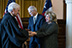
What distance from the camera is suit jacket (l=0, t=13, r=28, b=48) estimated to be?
8.78 ft

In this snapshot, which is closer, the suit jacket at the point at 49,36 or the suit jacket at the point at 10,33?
the suit jacket at the point at 10,33

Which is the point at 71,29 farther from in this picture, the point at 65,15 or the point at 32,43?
the point at 32,43

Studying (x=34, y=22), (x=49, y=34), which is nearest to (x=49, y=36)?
(x=49, y=34)

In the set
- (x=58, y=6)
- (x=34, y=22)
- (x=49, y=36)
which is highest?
(x=58, y=6)

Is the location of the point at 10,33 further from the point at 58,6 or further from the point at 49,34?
the point at 58,6

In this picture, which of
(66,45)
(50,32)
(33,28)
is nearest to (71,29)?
(66,45)

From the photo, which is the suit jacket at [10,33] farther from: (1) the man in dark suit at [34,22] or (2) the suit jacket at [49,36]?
(1) the man in dark suit at [34,22]

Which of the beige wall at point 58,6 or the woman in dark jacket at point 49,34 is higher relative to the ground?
the beige wall at point 58,6

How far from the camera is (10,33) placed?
2674mm

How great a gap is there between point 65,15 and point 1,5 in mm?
2684

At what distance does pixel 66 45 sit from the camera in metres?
5.33

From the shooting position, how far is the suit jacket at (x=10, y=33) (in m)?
2.68

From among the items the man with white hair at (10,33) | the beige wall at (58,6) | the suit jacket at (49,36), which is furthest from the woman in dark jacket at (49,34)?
the beige wall at (58,6)

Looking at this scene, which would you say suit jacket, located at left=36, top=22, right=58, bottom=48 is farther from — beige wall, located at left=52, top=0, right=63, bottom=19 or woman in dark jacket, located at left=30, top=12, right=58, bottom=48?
beige wall, located at left=52, top=0, right=63, bottom=19
